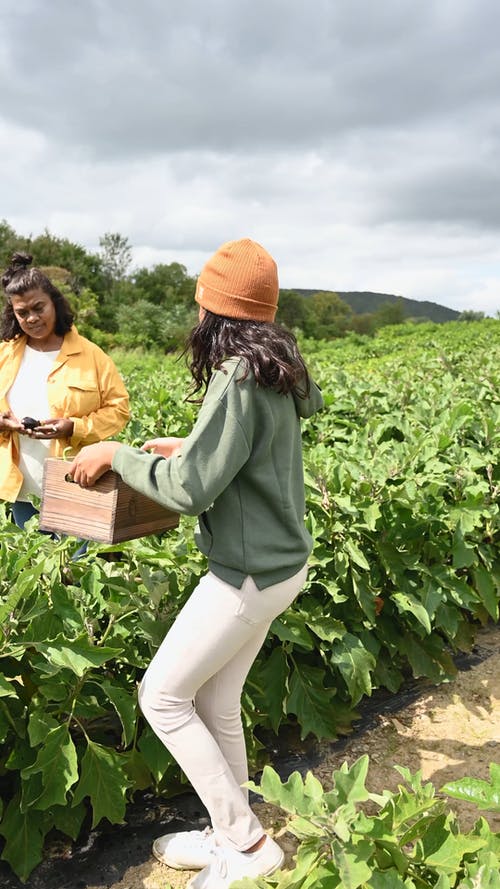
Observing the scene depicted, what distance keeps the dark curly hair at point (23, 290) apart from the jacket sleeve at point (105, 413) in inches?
8.9

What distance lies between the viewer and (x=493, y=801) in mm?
→ 1578

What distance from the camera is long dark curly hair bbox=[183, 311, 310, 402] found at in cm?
198

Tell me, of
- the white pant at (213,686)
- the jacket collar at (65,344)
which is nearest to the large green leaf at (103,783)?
the white pant at (213,686)

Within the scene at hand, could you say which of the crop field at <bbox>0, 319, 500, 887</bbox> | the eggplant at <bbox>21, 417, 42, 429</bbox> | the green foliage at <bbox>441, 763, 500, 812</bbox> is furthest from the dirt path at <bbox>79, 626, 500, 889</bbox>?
the eggplant at <bbox>21, 417, 42, 429</bbox>

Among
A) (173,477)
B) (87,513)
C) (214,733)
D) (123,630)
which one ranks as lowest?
(214,733)

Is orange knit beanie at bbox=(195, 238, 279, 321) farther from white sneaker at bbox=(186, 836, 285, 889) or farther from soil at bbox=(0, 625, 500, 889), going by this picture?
soil at bbox=(0, 625, 500, 889)

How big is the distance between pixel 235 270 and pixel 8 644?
3.99 feet

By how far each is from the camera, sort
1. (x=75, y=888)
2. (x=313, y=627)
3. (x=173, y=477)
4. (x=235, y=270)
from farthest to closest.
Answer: (x=313, y=627)
(x=75, y=888)
(x=235, y=270)
(x=173, y=477)

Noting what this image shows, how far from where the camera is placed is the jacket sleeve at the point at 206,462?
188 centimetres

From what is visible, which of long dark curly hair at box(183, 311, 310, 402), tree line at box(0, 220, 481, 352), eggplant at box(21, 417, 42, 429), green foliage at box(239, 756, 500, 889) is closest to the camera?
green foliage at box(239, 756, 500, 889)

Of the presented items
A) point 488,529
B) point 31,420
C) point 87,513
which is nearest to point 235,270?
point 87,513

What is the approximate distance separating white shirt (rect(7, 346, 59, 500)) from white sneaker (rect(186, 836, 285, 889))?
1.75 m

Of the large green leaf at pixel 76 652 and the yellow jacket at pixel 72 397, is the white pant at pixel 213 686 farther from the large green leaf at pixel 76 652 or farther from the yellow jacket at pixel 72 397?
the yellow jacket at pixel 72 397

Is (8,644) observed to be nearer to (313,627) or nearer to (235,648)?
(235,648)
